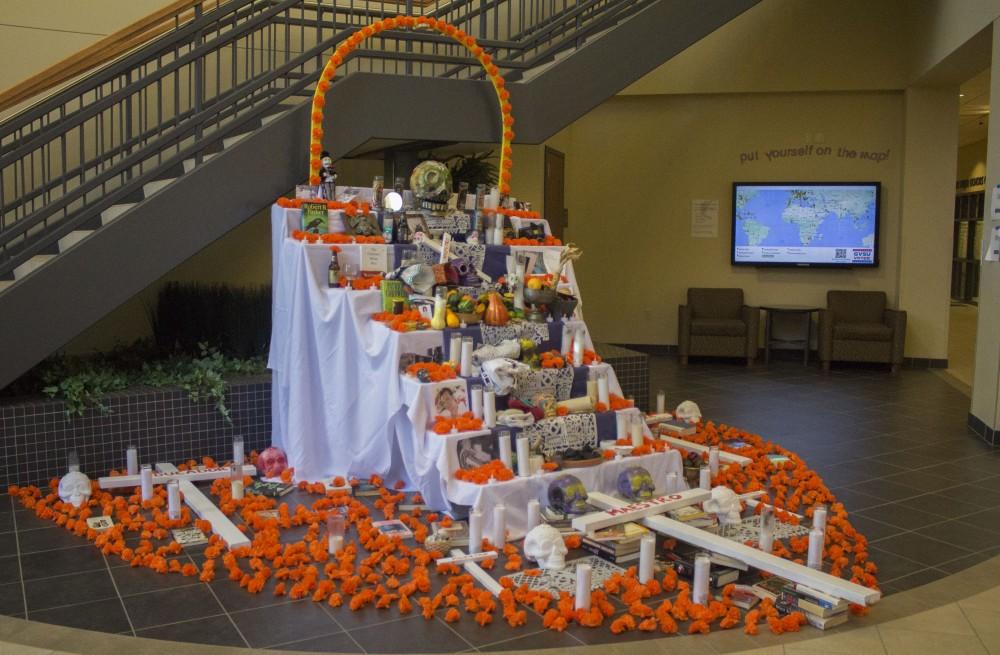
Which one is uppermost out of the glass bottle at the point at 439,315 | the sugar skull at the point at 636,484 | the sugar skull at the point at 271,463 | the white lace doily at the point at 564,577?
the glass bottle at the point at 439,315

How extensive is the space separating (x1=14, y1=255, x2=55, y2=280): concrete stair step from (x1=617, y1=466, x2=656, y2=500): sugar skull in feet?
11.3

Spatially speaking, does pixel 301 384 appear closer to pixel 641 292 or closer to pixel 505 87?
pixel 505 87

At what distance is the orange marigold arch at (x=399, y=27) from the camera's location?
18.6 feet

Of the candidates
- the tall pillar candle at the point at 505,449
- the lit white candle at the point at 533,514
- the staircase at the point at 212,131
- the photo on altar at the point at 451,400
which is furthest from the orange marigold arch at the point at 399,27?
the lit white candle at the point at 533,514

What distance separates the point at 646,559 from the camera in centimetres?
383

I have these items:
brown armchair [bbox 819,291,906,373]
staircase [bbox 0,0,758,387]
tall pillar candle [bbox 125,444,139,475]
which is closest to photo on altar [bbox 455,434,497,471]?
tall pillar candle [bbox 125,444,139,475]

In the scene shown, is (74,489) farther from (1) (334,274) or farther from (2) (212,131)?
(2) (212,131)

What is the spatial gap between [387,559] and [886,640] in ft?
6.56

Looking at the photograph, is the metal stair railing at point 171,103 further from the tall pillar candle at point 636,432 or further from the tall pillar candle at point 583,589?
the tall pillar candle at point 583,589

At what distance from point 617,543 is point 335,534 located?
1.27 m

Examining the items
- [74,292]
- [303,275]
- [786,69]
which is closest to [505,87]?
[303,275]

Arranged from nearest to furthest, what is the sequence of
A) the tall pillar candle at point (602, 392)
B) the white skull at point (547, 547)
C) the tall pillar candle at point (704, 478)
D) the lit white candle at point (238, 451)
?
the white skull at point (547, 547), the tall pillar candle at point (704, 478), the tall pillar candle at point (602, 392), the lit white candle at point (238, 451)

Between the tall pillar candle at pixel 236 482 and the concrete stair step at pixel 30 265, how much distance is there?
5.38ft

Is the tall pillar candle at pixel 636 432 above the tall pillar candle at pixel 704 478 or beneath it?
above
